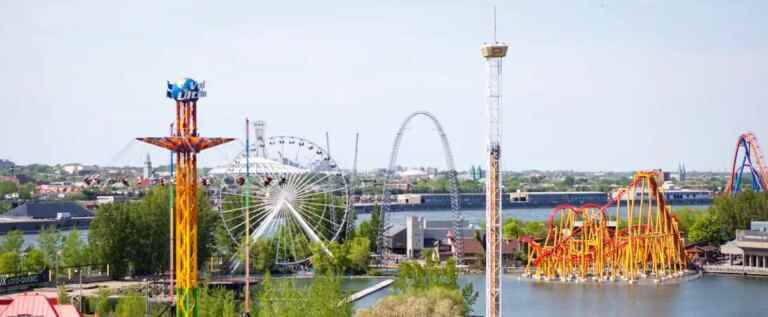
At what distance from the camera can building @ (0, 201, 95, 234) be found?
316 feet

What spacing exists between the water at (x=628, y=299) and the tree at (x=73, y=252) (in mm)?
11921

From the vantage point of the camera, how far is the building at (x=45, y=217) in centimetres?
9644

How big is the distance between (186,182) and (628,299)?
24.6 m

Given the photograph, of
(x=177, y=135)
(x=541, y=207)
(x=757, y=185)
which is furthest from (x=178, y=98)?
(x=541, y=207)

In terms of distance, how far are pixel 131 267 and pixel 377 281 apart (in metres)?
9.77

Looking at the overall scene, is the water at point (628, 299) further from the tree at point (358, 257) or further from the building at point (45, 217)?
the building at point (45, 217)

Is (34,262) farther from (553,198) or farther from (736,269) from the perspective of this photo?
(553,198)

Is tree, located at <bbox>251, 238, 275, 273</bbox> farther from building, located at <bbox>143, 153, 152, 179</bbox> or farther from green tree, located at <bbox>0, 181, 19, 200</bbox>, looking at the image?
green tree, located at <bbox>0, 181, 19, 200</bbox>

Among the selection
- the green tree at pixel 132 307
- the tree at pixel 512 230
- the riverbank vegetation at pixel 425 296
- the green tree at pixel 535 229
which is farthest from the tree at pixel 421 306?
the green tree at pixel 535 229

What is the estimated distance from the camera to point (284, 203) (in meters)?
52.5

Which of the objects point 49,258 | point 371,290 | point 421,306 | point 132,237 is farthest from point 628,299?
point 49,258

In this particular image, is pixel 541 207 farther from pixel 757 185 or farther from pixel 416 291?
pixel 416 291

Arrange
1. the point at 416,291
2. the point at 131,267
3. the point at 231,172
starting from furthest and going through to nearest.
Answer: the point at 231,172 < the point at 131,267 < the point at 416,291

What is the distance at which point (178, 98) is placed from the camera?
2312 cm
